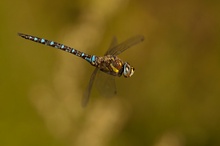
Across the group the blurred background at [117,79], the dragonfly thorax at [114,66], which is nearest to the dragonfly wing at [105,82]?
the dragonfly thorax at [114,66]

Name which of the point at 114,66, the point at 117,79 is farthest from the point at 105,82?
the point at 117,79

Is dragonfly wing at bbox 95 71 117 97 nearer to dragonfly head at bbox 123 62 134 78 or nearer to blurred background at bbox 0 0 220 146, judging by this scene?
dragonfly head at bbox 123 62 134 78

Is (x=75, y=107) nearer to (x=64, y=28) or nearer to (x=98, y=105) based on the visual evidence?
(x=98, y=105)

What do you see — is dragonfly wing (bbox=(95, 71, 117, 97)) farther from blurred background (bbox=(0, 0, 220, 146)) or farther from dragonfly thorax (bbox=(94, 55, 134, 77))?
blurred background (bbox=(0, 0, 220, 146))

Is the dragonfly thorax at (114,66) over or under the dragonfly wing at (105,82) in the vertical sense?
over

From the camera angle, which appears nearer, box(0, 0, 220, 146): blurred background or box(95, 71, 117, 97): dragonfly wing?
box(95, 71, 117, 97): dragonfly wing

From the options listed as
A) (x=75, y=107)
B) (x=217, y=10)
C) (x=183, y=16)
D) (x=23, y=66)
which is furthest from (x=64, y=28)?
(x=217, y=10)

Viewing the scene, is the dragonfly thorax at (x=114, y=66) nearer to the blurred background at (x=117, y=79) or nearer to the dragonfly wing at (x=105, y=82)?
the dragonfly wing at (x=105, y=82)

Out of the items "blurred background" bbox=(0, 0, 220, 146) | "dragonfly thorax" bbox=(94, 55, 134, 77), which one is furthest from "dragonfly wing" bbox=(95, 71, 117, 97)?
"blurred background" bbox=(0, 0, 220, 146)

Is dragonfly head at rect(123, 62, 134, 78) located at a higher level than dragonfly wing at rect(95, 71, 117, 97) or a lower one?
higher
